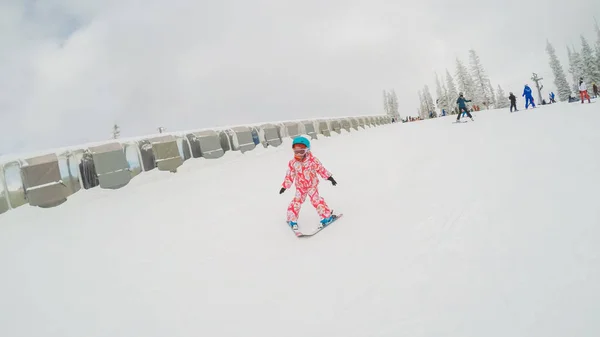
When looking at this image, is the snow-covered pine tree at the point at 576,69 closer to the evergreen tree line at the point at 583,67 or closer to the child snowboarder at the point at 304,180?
the evergreen tree line at the point at 583,67

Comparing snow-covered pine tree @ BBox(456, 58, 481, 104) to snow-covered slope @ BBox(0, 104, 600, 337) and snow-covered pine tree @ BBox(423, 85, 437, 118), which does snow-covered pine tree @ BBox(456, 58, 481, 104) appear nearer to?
snow-covered pine tree @ BBox(423, 85, 437, 118)

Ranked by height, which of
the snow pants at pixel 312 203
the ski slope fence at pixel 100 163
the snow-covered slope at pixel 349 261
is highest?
the ski slope fence at pixel 100 163

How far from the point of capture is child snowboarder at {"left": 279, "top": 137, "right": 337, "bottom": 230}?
3762mm

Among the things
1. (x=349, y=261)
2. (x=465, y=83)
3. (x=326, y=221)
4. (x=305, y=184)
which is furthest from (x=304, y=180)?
(x=465, y=83)

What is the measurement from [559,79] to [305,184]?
7031cm

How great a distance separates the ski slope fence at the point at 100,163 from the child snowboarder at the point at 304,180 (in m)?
5.39

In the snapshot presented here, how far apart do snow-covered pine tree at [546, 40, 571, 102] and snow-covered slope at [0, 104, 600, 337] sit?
61.9 m

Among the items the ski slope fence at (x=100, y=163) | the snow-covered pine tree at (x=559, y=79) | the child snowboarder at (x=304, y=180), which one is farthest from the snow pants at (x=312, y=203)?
the snow-covered pine tree at (x=559, y=79)

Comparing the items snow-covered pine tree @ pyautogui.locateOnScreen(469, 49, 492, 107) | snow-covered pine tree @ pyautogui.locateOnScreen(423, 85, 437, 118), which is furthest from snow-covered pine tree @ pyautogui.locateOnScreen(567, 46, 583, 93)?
snow-covered pine tree @ pyautogui.locateOnScreen(423, 85, 437, 118)

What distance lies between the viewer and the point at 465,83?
5147 centimetres

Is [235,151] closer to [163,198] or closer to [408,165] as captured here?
[163,198]

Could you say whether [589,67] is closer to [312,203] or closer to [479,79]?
[479,79]

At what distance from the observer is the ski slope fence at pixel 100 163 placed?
552 centimetres

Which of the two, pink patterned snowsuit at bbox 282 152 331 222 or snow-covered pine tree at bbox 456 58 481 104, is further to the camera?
snow-covered pine tree at bbox 456 58 481 104
